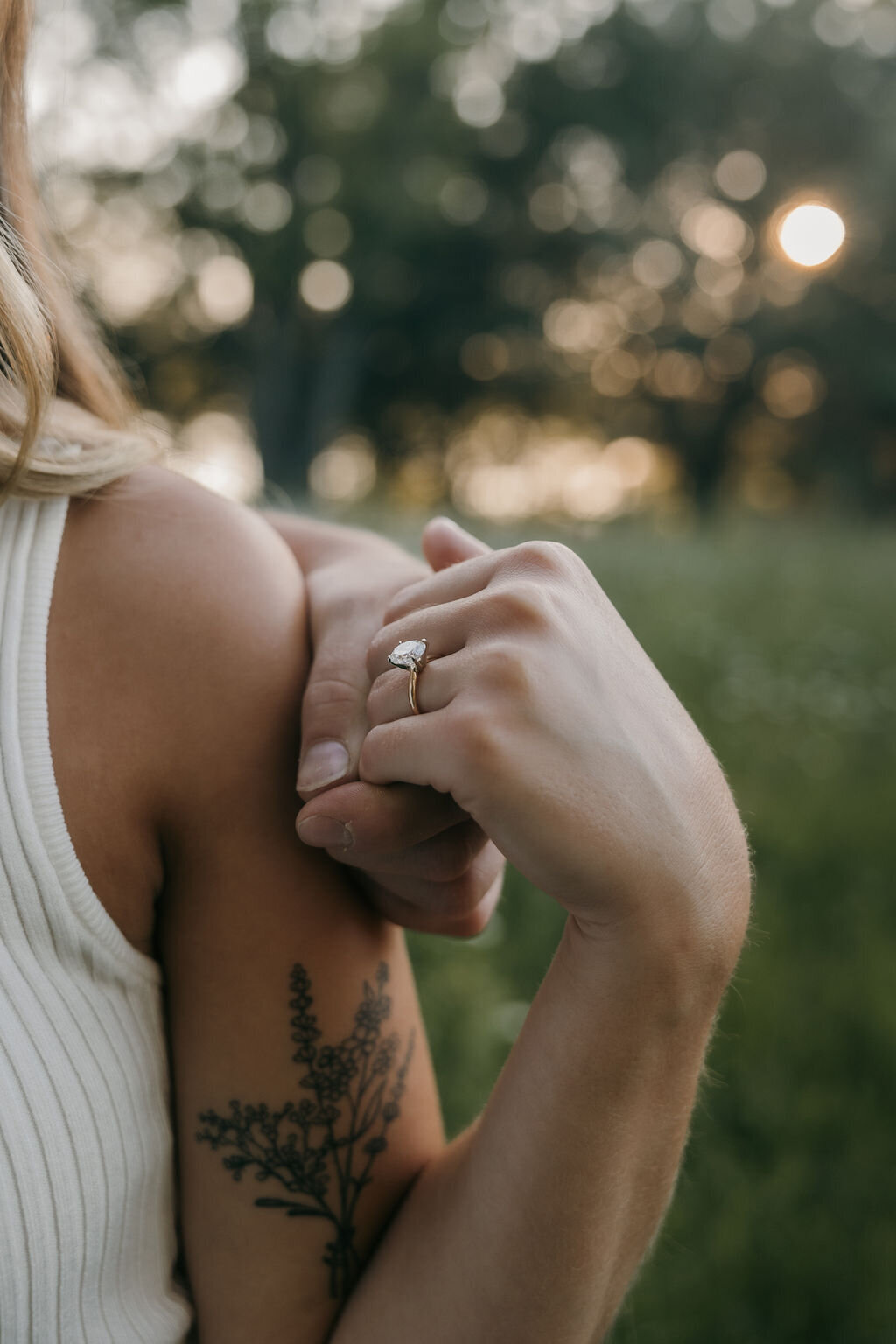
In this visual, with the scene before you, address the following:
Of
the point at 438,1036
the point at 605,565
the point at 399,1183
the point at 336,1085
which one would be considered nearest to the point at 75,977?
the point at 336,1085

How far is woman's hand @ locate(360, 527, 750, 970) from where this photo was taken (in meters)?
0.96

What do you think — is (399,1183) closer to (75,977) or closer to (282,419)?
(75,977)

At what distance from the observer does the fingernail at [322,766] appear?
1082 mm

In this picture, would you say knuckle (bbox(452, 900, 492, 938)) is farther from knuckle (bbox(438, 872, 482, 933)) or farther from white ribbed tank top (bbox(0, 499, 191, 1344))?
white ribbed tank top (bbox(0, 499, 191, 1344))

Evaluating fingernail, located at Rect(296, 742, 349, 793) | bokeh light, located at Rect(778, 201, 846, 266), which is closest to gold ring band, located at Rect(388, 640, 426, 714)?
fingernail, located at Rect(296, 742, 349, 793)

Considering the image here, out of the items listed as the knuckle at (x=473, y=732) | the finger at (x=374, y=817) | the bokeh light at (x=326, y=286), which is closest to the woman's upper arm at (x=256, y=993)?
the finger at (x=374, y=817)

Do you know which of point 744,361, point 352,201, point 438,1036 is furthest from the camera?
point 744,361

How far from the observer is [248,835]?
1.14m

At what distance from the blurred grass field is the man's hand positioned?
71 centimetres

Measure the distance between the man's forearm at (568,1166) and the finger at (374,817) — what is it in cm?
18

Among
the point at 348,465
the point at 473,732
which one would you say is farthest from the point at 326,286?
the point at 473,732

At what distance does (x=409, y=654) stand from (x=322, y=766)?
15 cm

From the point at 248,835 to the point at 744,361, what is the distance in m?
29.3

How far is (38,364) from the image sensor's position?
116 centimetres
